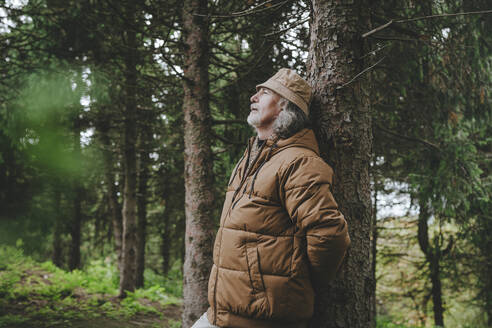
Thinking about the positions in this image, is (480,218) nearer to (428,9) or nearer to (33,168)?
(428,9)

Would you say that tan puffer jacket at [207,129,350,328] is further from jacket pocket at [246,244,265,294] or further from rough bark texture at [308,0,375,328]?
rough bark texture at [308,0,375,328]

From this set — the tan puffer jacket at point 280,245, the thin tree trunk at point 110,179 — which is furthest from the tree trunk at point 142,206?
the tan puffer jacket at point 280,245

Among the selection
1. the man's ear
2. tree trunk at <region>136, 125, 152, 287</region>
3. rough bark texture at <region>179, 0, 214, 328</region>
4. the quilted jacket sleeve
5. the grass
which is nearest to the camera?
the quilted jacket sleeve

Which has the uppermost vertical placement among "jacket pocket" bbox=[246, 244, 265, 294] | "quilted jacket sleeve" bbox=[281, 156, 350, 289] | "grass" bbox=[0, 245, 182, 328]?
"quilted jacket sleeve" bbox=[281, 156, 350, 289]

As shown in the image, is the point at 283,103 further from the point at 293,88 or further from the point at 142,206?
the point at 142,206

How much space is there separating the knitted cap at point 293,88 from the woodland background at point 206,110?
0.16 metres

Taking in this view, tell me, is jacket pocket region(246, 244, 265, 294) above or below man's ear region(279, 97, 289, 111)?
below

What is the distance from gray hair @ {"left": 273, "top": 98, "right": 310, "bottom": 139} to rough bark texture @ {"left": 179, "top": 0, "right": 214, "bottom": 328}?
2564mm

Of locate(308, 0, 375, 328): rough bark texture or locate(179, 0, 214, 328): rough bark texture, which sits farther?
locate(179, 0, 214, 328): rough bark texture

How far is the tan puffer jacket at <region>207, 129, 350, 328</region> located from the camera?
1.84 metres

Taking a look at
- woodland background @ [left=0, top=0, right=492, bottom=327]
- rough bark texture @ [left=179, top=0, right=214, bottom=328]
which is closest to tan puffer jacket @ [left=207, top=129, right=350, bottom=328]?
woodland background @ [left=0, top=0, right=492, bottom=327]

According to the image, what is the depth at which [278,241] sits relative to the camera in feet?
6.41

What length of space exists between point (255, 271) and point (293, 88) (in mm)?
1389

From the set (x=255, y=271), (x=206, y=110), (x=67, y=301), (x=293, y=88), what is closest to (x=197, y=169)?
(x=206, y=110)
